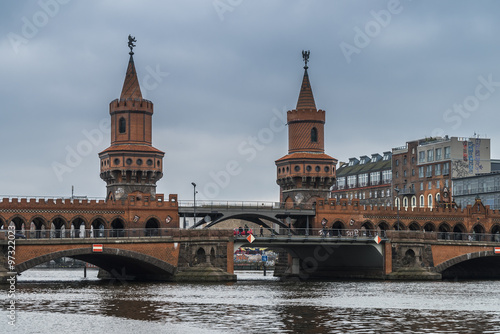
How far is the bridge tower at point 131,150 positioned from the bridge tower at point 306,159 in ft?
65.9

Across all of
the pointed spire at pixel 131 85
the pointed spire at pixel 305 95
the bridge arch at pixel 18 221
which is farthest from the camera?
the pointed spire at pixel 305 95

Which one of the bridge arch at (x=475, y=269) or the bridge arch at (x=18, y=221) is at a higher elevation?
the bridge arch at (x=18, y=221)

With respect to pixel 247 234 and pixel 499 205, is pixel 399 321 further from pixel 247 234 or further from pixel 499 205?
pixel 499 205

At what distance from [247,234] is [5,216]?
27793 millimetres

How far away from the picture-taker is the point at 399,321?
179 ft

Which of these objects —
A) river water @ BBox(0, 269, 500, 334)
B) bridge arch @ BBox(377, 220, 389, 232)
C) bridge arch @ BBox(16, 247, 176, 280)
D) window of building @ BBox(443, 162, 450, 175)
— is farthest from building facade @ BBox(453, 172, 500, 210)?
river water @ BBox(0, 269, 500, 334)

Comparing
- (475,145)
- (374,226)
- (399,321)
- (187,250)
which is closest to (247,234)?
(187,250)

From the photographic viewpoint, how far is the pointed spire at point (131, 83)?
124000 mm

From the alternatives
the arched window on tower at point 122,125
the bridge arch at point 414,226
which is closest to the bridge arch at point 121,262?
the arched window on tower at point 122,125

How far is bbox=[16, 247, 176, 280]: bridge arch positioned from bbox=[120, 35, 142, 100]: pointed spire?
78.4 feet

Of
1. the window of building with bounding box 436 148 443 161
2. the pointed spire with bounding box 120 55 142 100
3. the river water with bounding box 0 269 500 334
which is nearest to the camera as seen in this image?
the river water with bounding box 0 269 500 334

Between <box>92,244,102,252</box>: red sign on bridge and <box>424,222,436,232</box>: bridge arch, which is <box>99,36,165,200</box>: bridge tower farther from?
<box>424,222,436,232</box>: bridge arch

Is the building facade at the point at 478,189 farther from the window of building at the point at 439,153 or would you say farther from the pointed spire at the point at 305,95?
the pointed spire at the point at 305,95

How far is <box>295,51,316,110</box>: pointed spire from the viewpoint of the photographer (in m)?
134
